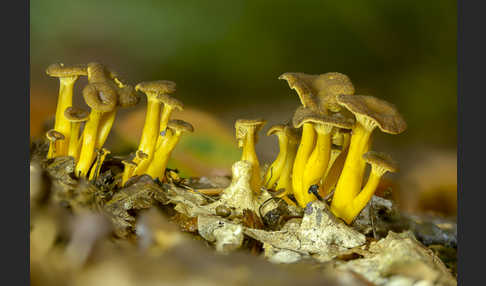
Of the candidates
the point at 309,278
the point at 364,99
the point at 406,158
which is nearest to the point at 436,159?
the point at 406,158

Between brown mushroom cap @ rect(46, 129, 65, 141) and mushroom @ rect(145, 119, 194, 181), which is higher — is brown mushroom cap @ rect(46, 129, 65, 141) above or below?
above

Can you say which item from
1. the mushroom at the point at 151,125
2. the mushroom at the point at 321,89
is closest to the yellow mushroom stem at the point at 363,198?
the mushroom at the point at 321,89

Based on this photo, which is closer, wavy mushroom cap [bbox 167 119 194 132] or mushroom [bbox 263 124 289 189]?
wavy mushroom cap [bbox 167 119 194 132]

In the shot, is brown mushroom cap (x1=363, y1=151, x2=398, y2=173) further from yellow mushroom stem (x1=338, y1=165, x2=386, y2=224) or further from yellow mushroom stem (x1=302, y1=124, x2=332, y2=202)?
yellow mushroom stem (x1=302, y1=124, x2=332, y2=202)

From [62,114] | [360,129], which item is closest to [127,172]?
[62,114]

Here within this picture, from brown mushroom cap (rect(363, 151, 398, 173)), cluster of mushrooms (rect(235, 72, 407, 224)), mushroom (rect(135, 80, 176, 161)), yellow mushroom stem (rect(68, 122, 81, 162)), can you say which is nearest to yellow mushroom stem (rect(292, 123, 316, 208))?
cluster of mushrooms (rect(235, 72, 407, 224))

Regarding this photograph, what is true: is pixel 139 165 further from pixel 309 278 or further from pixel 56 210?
pixel 309 278

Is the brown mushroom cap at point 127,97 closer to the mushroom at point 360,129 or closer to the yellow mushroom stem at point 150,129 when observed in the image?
the yellow mushroom stem at point 150,129
